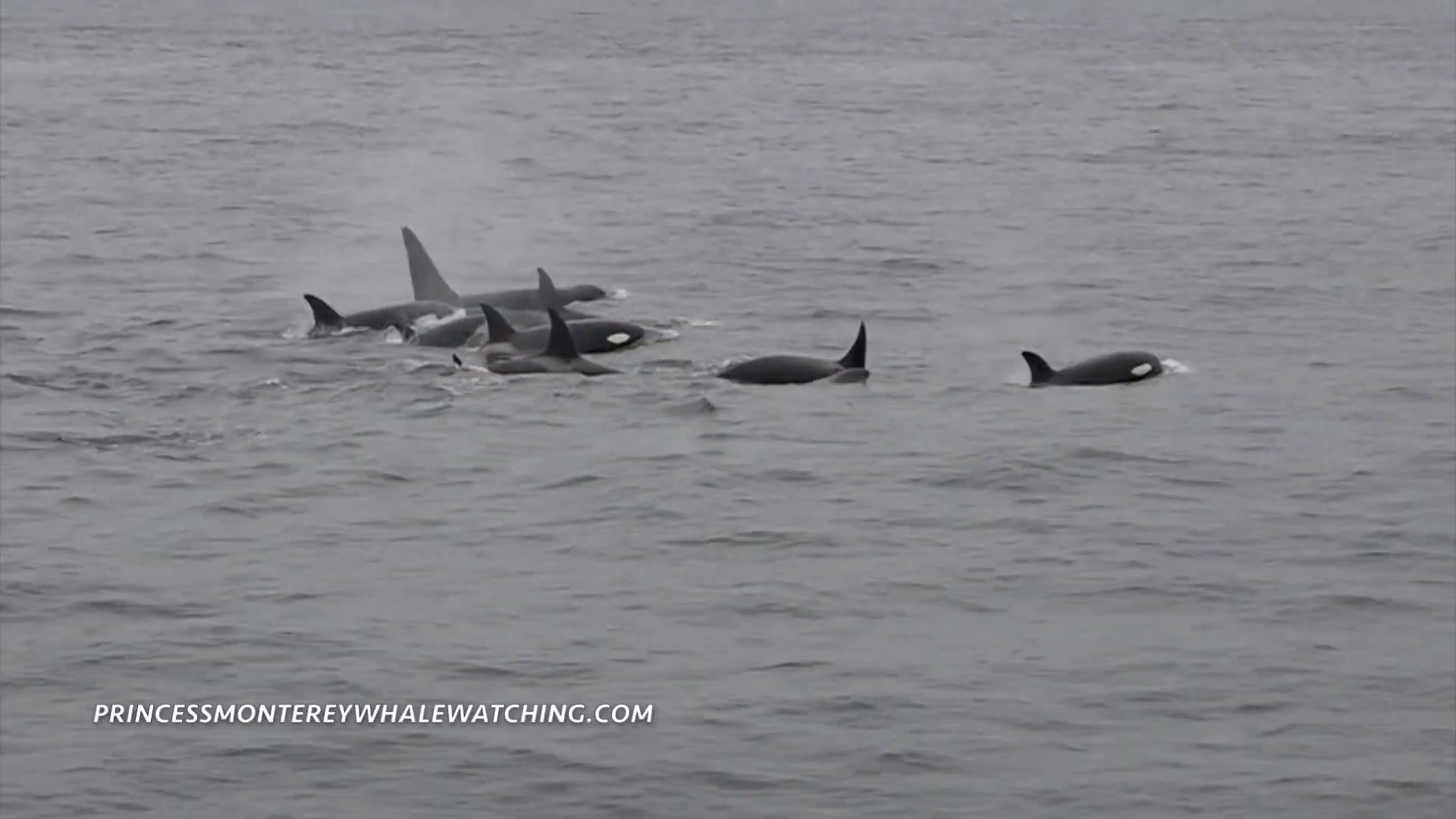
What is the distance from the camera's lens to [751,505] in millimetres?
20406

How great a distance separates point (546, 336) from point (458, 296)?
165 inches

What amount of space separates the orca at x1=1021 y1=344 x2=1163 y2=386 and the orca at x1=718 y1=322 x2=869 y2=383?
1.61m

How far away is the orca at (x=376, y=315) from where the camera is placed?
27.6 m

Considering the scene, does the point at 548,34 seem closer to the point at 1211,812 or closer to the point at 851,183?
the point at 851,183

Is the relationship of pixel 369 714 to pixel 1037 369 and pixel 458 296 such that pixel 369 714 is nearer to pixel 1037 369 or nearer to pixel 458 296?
pixel 1037 369

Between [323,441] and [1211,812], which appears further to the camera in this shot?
[323,441]

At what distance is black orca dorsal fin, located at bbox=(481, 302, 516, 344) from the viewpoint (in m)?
25.5

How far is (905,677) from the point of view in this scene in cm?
1589

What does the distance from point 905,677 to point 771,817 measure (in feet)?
7.99

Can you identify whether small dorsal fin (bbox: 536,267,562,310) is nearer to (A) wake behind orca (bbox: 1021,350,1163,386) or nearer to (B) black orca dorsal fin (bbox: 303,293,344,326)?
(B) black orca dorsal fin (bbox: 303,293,344,326)

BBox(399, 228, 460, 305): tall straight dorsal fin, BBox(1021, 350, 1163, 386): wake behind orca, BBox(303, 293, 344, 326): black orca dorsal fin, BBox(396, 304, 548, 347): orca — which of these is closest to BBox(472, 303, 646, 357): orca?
BBox(396, 304, 548, 347): orca

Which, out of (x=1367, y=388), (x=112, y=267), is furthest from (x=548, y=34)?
(x=1367, y=388)

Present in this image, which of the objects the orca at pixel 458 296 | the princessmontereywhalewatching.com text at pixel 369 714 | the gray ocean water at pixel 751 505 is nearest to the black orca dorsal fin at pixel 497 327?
the gray ocean water at pixel 751 505

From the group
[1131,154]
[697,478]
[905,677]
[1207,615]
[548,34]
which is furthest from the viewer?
[548,34]
